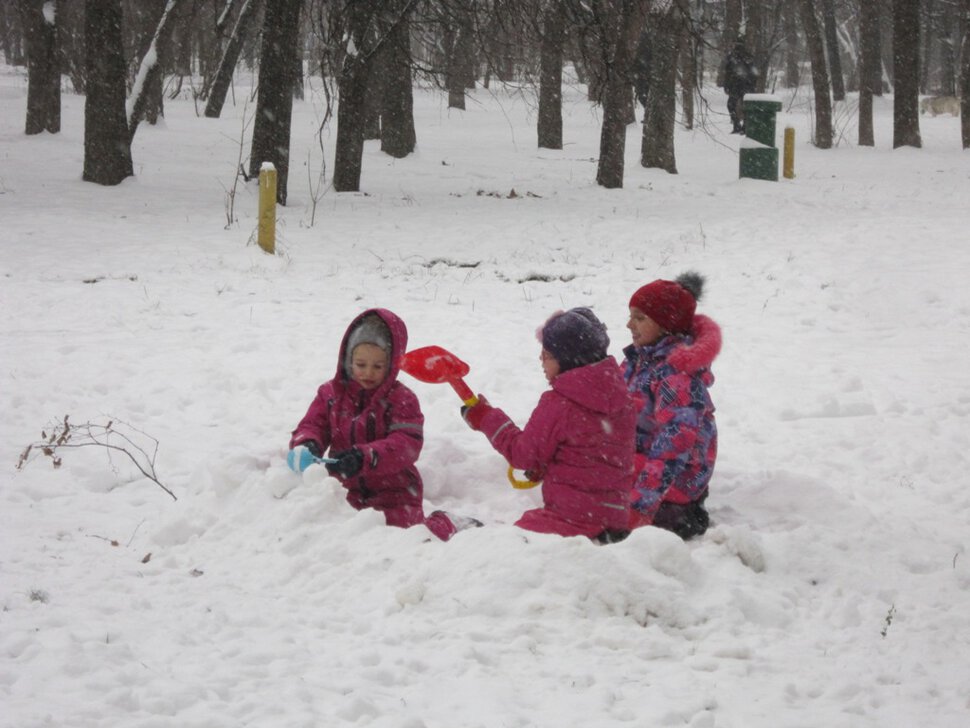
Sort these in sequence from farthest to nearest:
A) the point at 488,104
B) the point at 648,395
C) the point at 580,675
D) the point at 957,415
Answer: the point at 488,104, the point at 957,415, the point at 648,395, the point at 580,675

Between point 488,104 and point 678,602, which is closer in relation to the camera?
point 678,602

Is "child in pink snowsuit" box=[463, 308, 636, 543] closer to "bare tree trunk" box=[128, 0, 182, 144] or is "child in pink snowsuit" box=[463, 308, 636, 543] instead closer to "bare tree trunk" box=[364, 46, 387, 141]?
"bare tree trunk" box=[128, 0, 182, 144]

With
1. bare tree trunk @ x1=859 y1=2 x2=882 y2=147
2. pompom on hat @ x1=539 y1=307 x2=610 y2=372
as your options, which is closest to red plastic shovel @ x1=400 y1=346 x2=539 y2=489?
pompom on hat @ x1=539 y1=307 x2=610 y2=372

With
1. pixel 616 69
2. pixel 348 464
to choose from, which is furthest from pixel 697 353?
pixel 616 69

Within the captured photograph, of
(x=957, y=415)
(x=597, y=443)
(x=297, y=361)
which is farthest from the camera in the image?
(x=297, y=361)

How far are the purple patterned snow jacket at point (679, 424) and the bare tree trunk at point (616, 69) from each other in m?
8.03

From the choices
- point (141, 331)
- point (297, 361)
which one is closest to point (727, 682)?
point (297, 361)

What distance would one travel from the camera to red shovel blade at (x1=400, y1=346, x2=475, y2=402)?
4344 mm

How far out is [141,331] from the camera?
7434 millimetres

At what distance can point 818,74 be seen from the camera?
73.7 ft

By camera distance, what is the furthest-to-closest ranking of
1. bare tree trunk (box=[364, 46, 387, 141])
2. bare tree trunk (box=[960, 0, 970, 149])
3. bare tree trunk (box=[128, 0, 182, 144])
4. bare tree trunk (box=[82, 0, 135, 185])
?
bare tree trunk (box=[960, 0, 970, 149])
bare tree trunk (box=[364, 46, 387, 141])
bare tree trunk (box=[128, 0, 182, 144])
bare tree trunk (box=[82, 0, 135, 185])

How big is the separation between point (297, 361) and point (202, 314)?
4.62 ft

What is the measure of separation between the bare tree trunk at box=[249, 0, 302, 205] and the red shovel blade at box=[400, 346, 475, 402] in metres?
7.98

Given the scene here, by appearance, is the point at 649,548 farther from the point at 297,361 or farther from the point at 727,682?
the point at 297,361
